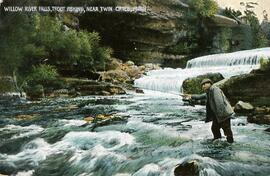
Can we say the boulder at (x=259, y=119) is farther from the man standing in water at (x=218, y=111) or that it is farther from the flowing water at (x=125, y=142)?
the man standing in water at (x=218, y=111)

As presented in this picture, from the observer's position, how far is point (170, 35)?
38.3 feet

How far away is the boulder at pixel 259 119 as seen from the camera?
4.46m

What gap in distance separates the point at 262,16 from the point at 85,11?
2.44 meters

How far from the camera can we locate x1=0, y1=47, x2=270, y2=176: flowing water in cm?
376

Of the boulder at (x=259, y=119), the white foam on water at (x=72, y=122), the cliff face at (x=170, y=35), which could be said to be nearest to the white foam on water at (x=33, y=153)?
the white foam on water at (x=72, y=122)

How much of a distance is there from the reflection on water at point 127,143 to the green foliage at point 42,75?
86 centimetres

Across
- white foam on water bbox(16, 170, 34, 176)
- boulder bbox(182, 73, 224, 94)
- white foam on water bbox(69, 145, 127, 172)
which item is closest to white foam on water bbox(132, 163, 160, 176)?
white foam on water bbox(69, 145, 127, 172)

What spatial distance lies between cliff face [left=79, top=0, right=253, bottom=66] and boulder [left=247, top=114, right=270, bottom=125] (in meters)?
4.32

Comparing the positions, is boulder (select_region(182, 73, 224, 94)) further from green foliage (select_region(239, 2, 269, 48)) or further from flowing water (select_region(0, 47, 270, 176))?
green foliage (select_region(239, 2, 269, 48))

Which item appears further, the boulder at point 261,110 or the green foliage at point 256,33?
the green foliage at point 256,33

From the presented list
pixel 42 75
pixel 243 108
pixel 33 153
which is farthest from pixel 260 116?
pixel 42 75

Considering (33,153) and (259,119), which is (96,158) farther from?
(259,119)

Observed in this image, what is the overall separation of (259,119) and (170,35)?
7.34m

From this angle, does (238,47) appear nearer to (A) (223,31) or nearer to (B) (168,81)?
(A) (223,31)
